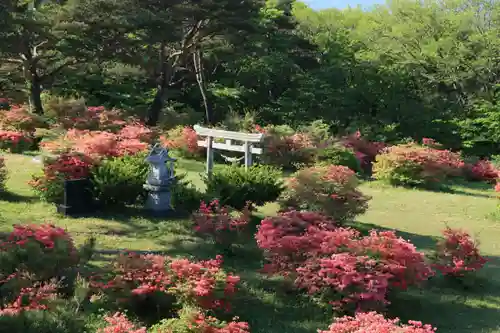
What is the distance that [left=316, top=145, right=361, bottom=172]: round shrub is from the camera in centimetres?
2191

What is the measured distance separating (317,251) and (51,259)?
3.74m

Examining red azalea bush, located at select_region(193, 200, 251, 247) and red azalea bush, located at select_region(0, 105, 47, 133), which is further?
red azalea bush, located at select_region(0, 105, 47, 133)

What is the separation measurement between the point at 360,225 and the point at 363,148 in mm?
11801

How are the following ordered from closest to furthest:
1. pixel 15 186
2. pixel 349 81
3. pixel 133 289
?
pixel 133 289 → pixel 15 186 → pixel 349 81

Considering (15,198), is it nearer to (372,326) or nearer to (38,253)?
(38,253)

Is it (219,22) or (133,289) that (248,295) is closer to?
(133,289)

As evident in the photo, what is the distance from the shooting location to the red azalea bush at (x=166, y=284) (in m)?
7.53

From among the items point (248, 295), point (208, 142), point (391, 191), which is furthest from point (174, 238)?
point (391, 191)

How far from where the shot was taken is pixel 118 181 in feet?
43.0

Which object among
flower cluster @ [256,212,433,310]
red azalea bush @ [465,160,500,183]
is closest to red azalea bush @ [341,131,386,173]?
red azalea bush @ [465,160,500,183]

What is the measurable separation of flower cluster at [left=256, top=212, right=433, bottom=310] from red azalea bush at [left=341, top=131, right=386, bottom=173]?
15014 millimetres

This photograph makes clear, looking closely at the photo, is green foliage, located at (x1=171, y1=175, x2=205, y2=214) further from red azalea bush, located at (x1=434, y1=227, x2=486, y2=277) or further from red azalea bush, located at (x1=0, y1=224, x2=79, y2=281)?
red azalea bush, located at (x1=434, y1=227, x2=486, y2=277)

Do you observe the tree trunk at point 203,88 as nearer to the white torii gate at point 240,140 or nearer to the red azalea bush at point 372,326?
the white torii gate at point 240,140

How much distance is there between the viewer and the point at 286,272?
9047 mm
